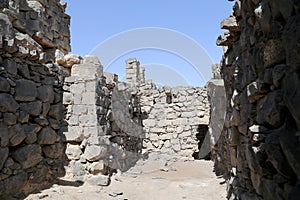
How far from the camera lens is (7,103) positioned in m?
3.23

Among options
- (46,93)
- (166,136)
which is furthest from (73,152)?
(166,136)

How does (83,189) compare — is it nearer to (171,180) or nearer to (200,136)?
(171,180)

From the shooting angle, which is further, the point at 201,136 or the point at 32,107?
the point at 201,136

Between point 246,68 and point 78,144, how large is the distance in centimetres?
351

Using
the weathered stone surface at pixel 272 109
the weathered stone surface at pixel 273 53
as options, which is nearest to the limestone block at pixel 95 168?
the weathered stone surface at pixel 272 109

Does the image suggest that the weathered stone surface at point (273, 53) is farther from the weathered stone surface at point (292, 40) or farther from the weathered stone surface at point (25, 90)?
the weathered stone surface at point (25, 90)

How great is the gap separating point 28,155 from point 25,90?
87cm

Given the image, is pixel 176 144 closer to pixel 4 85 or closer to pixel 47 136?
pixel 47 136

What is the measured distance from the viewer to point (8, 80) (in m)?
3.28

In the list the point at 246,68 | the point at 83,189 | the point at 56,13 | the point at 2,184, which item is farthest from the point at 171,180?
the point at 56,13

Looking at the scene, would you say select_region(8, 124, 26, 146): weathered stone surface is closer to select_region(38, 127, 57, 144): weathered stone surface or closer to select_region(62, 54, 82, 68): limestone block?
select_region(38, 127, 57, 144): weathered stone surface

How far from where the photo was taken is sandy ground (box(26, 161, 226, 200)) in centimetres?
394

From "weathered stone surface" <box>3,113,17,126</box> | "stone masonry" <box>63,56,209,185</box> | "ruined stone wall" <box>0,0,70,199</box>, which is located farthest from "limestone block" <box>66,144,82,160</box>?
"weathered stone surface" <box>3,113,17,126</box>

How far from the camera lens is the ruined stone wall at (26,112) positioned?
3.23m
